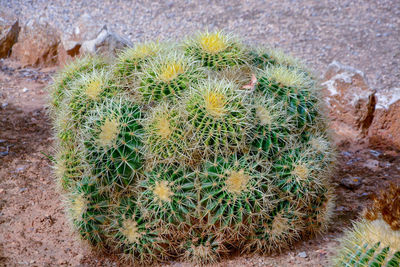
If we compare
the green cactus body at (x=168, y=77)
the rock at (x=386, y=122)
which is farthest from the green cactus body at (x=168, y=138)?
the rock at (x=386, y=122)

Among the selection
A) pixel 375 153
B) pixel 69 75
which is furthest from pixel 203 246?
pixel 375 153

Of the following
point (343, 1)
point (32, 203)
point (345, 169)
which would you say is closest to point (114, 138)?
point (32, 203)

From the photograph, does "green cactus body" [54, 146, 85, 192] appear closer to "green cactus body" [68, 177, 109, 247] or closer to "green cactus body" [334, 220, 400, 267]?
"green cactus body" [68, 177, 109, 247]

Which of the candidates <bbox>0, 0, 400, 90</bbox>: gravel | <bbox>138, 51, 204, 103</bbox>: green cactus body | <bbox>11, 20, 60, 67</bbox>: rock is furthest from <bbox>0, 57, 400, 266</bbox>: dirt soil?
<bbox>0, 0, 400, 90</bbox>: gravel

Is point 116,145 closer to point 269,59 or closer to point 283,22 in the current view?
point 269,59

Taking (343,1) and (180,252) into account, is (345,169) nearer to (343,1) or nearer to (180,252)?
(180,252)
